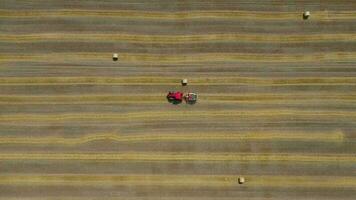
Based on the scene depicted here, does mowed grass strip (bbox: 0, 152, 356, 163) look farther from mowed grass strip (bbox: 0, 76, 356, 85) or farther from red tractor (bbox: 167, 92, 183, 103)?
mowed grass strip (bbox: 0, 76, 356, 85)

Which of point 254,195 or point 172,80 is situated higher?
point 172,80

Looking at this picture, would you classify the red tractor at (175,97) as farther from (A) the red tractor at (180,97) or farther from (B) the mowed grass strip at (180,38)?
(B) the mowed grass strip at (180,38)

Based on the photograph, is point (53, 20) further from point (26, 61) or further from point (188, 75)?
point (188, 75)

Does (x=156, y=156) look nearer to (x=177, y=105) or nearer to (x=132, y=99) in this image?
(x=177, y=105)

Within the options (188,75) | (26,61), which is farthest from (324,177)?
(26,61)

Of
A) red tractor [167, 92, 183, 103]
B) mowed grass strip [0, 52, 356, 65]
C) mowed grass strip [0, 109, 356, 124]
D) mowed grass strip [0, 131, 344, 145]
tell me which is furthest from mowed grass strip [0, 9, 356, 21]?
mowed grass strip [0, 131, 344, 145]

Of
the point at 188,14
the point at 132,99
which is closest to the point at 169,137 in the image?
the point at 132,99

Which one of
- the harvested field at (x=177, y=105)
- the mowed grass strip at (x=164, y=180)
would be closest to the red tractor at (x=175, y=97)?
the harvested field at (x=177, y=105)
